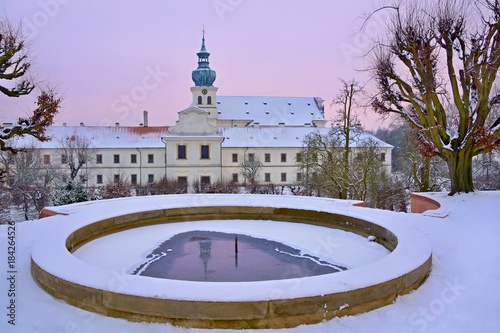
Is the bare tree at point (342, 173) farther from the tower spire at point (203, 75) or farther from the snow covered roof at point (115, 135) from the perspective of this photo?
the tower spire at point (203, 75)

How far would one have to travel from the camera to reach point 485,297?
515 cm

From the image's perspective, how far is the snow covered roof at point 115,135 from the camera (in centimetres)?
4962

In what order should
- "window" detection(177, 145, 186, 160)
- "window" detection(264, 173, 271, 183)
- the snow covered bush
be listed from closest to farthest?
the snow covered bush → "window" detection(177, 145, 186, 160) → "window" detection(264, 173, 271, 183)

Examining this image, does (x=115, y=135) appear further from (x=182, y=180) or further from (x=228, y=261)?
(x=228, y=261)

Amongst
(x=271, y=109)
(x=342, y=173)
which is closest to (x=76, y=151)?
(x=271, y=109)

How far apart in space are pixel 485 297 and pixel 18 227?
9098 mm

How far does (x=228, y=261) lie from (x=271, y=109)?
199 feet

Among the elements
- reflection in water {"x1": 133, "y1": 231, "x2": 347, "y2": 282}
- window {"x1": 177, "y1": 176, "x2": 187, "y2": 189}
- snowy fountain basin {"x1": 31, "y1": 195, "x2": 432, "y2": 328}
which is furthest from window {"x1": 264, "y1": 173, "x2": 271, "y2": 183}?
snowy fountain basin {"x1": 31, "y1": 195, "x2": 432, "y2": 328}

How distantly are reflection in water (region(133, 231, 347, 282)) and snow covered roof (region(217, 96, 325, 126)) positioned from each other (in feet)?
184

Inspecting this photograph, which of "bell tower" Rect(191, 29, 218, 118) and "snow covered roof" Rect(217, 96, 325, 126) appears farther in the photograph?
"snow covered roof" Rect(217, 96, 325, 126)

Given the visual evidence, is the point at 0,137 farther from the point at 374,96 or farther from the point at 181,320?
the point at 374,96

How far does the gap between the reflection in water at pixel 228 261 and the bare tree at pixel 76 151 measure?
39.1 m

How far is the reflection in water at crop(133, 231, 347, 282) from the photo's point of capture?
6.34 m

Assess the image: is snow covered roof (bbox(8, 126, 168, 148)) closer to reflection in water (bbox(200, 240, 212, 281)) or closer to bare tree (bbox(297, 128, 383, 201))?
bare tree (bbox(297, 128, 383, 201))
